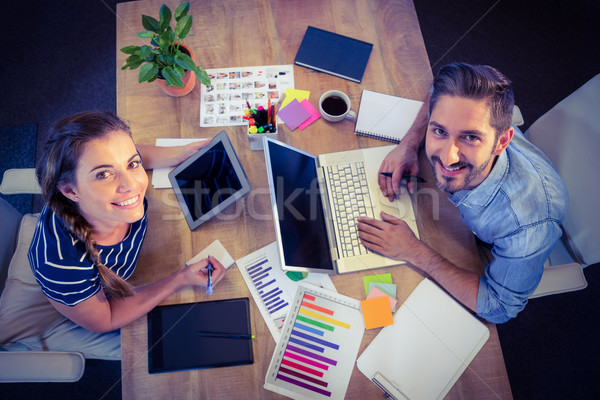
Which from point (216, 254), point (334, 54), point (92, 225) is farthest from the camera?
point (334, 54)

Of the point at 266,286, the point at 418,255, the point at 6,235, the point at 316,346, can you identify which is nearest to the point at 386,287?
the point at 418,255

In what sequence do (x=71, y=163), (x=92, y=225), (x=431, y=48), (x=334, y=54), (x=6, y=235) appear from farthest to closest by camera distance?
1. (x=431, y=48)
2. (x=334, y=54)
3. (x=6, y=235)
4. (x=92, y=225)
5. (x=71, y=163)

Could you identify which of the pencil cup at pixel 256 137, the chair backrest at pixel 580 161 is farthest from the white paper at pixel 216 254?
the chair backrest at pixel 580 161

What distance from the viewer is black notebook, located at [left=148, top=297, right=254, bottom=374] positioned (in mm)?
1146

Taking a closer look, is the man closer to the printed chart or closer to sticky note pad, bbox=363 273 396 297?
sticky note pad, bbox=363 273 396 297

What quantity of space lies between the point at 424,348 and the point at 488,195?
1.74ft

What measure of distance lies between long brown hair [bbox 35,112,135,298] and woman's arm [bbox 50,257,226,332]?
9cm

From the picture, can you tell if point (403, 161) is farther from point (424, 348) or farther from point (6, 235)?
point (6, 235)

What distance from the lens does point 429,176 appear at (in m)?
1.36

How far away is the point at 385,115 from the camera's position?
4.63 ft

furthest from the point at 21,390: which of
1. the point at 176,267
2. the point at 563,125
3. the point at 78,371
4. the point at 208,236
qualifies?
the point at 563,125

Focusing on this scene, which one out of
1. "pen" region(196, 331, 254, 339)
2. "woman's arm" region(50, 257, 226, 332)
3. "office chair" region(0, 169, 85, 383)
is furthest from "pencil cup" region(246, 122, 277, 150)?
"office chair" region(0, 169, 85, 383)

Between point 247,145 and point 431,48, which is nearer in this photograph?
point 247,145

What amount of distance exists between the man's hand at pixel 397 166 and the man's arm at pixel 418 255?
13 cm
